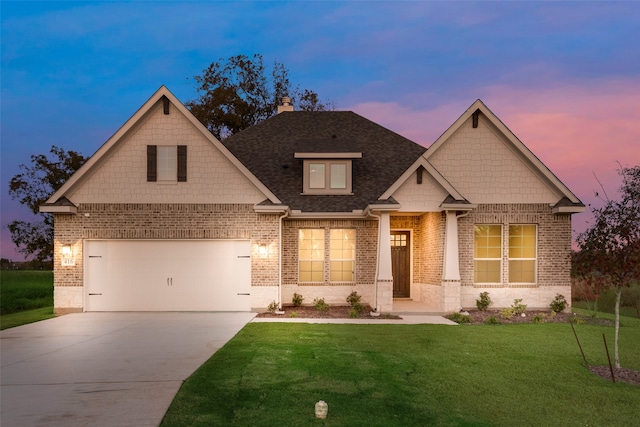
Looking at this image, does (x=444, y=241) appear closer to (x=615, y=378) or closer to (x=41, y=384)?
(x=615, y=378)

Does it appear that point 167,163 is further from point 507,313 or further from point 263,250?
point 507,313

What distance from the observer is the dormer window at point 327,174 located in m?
18.0

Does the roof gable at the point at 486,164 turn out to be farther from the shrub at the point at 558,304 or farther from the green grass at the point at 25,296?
the green grass at the point at 25,296

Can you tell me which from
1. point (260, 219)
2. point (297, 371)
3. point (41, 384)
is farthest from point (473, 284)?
point (41, 384)

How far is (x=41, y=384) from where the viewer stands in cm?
743

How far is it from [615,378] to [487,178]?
9810 mm

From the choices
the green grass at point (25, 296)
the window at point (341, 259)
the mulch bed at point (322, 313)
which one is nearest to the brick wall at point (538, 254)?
the mulch bed at point (322, 313)

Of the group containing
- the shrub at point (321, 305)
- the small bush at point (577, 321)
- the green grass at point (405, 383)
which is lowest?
the small bush at point (577, 321)

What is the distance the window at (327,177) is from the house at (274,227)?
2.55 ft

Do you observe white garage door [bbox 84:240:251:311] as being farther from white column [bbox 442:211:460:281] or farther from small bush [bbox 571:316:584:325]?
small bush [bbox 571:316:584:325]

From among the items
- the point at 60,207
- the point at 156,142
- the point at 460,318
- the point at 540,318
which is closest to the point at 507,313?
the point at 540,318

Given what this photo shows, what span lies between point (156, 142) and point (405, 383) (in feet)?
39.6

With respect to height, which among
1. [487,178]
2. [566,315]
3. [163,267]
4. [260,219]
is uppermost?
[487,178]

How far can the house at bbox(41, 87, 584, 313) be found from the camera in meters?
16.0
